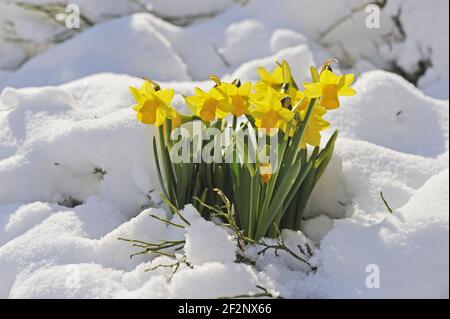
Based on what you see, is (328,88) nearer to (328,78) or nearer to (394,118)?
(328,78)

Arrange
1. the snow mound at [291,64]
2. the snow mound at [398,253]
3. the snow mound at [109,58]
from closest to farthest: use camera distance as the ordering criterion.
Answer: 1. the snow mound at [398,253]
2. the snow mound at [291,64]
3. the snow mound at [109,58]

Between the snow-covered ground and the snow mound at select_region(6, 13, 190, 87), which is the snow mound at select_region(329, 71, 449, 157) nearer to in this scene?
the snow-covered ground

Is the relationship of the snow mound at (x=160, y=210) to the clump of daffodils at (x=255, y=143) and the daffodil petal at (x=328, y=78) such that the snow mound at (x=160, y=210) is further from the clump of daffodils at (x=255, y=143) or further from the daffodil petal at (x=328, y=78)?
the daffodil petal at (x=328, y=78)

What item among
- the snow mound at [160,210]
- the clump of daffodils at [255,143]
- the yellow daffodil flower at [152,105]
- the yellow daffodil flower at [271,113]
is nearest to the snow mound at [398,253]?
the snow mound at [160,210]

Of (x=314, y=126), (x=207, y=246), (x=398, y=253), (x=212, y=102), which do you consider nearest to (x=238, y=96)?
(x=212, y=102)

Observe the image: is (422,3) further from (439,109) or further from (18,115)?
(18,115)

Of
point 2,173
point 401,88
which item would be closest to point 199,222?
point 2,173
